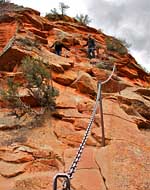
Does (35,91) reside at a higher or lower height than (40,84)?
lower

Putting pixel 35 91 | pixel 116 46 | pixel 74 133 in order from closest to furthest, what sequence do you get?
pixel 74 133 → pixel 35 91 → pixel 116 46

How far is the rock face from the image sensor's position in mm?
7402

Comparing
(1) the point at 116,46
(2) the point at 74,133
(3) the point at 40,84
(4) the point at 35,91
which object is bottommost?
(2) the point at 74,133

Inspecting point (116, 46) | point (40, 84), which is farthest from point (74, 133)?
point (116, 46)

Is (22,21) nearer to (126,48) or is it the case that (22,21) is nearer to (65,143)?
(126,48)

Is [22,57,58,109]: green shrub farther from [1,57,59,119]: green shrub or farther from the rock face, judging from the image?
the rock face

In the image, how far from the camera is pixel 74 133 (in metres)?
9.23

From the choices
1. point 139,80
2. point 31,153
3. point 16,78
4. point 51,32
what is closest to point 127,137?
point 31,153

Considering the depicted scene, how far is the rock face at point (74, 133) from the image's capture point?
740cm

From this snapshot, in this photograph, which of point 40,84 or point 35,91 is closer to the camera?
point 40,84

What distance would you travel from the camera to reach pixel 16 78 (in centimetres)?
1270

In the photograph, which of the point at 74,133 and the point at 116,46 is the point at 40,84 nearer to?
the point at 74,133

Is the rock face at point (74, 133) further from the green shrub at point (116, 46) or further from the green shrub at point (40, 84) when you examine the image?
the green shrub at point (116, 46)

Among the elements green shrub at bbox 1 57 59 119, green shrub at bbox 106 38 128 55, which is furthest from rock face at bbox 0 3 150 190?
green shrub at bbox 106 38 128 55
